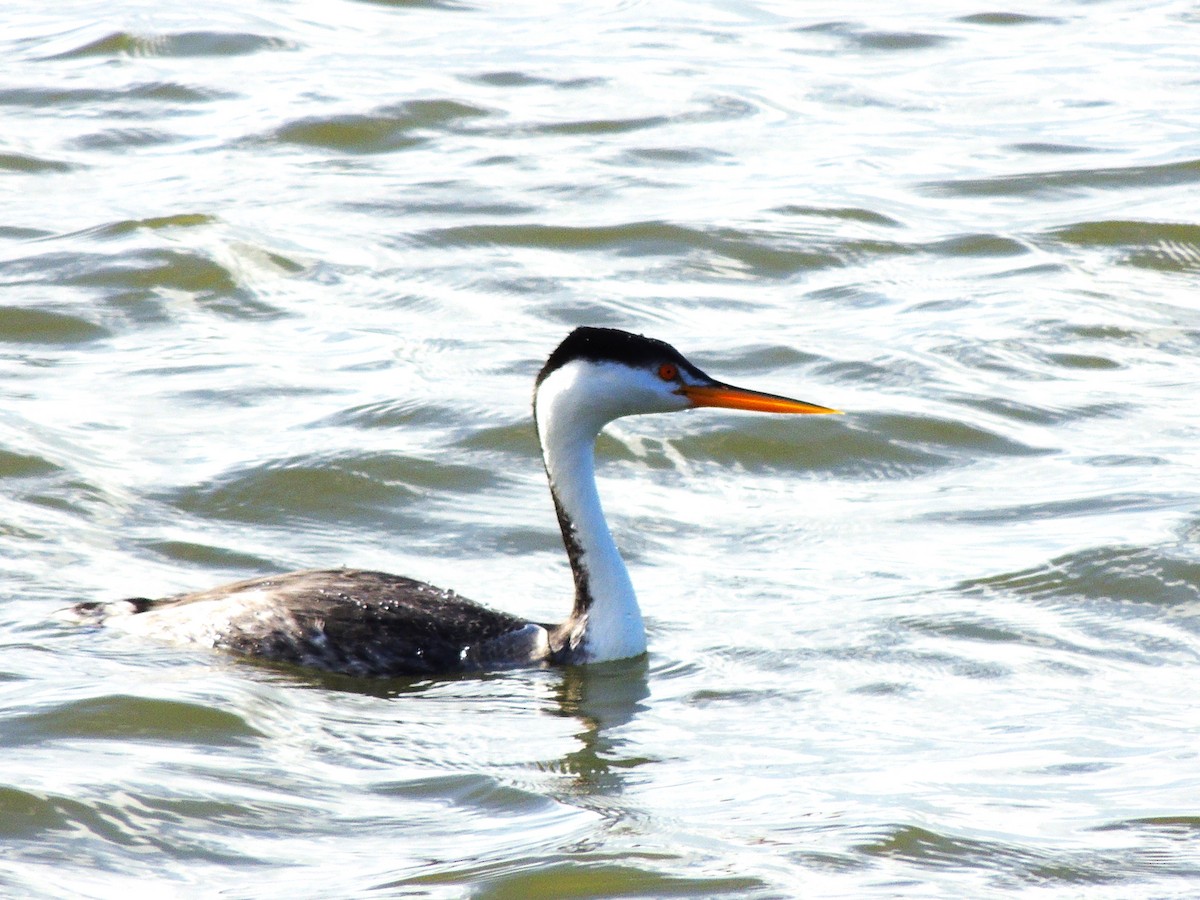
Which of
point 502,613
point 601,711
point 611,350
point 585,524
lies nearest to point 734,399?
point 611,350

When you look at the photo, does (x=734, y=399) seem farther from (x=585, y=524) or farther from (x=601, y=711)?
(x=601, y=711)

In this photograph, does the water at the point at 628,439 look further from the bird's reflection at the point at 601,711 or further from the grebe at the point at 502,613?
the grebe at the point at 502,613

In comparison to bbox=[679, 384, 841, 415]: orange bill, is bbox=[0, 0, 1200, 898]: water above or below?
below

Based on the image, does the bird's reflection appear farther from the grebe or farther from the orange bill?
the orange bill

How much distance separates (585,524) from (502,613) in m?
0.47

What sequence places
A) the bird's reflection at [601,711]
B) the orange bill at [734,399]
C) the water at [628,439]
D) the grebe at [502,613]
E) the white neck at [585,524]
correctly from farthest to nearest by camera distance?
the orange bill at [734,399] < the white neck at [585,524] < the grebe at [502,613] < the bird's reflection at [601,711] < the water at [628,439]

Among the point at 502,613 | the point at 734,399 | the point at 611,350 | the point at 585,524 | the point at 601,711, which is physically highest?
the point at 611,350

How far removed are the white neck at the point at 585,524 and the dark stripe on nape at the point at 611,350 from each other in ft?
0.18

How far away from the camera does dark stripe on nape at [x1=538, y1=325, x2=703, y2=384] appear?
7828 millimetres

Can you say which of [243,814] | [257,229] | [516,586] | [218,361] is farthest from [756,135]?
[243,814]

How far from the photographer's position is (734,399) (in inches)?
314

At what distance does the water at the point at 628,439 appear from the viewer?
6.21 meters

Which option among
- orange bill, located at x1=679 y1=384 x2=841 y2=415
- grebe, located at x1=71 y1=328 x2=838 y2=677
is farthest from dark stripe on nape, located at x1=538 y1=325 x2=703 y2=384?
orange bill, located at x1=679 y1=384 x2=841 y2=415

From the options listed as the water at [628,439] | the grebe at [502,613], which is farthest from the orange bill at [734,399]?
the water at [628,439]
